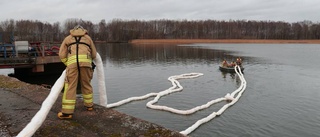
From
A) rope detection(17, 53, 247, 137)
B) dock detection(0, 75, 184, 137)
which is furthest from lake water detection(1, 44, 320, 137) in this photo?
dock detection(0, 75, 184, 137)

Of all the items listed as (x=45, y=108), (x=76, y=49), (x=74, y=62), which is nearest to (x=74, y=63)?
(x=74, y=62)

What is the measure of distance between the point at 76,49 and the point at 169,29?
138 m

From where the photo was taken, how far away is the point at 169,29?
14138cm

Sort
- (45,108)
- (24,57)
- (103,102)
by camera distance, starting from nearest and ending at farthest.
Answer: (45,108) < (103,102) < (24,57)

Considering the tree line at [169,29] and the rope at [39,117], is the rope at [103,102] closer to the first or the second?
the rope at [39,117]

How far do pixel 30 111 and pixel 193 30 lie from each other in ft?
425

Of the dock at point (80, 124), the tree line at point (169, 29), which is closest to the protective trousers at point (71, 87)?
the dock at point (80, 124)

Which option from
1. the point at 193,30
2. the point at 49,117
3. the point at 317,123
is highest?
the point at 193,30

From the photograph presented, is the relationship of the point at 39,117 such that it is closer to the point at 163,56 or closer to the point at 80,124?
the point at 80,124

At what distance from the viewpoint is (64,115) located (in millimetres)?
5363

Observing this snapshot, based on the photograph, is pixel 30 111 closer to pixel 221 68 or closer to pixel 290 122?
pixel 290 122

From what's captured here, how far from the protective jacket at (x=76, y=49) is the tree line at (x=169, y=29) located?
11451 cm

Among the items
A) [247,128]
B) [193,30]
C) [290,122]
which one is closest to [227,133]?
[247,128]

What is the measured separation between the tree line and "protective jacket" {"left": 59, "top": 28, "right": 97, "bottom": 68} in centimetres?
11451
